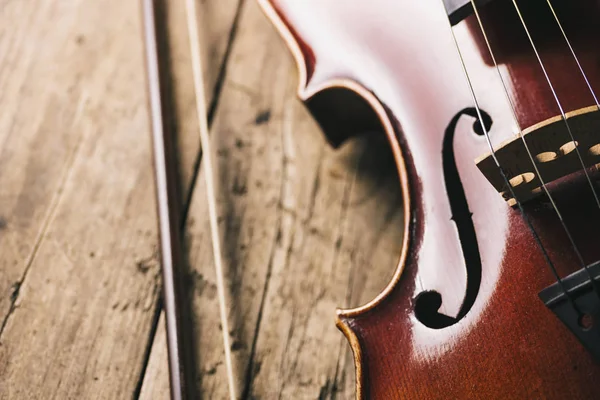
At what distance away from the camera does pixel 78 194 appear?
3.27ft

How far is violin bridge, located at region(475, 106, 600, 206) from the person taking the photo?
607mm

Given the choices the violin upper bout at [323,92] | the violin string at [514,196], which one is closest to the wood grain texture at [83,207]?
the violin upper bout at [323,92]

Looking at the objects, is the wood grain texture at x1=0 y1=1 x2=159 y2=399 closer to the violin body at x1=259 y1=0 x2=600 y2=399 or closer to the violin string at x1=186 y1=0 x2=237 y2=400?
the violin string at x1=186 y1=0 x2=237 y2=400

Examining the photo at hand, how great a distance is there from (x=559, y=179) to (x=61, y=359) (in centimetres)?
74

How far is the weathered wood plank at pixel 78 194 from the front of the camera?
2.85 feet

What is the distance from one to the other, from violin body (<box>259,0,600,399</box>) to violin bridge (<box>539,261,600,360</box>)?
0.03 meters

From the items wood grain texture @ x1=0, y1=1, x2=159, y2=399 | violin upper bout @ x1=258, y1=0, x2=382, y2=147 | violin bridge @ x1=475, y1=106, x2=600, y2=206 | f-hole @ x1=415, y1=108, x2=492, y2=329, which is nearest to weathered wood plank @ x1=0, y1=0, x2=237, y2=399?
wood grain texture @ x1=0, y1=1, x2=159, y2=399

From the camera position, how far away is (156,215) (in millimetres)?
982

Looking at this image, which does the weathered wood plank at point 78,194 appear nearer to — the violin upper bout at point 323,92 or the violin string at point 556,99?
the violin upper bout at point 323,92

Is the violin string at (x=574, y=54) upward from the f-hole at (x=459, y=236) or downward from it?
upward

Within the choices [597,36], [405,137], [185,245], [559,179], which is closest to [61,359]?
[185,245]

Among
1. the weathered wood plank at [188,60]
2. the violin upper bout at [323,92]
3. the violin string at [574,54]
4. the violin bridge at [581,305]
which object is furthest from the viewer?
the weathered wood plank at [188,60]

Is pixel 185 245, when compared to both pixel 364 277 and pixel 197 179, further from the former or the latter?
pixel 364 277

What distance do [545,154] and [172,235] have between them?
1.76ft
